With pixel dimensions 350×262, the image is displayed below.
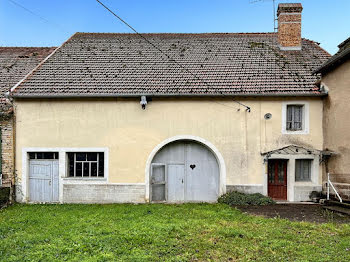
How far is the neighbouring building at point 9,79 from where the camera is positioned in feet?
35.8

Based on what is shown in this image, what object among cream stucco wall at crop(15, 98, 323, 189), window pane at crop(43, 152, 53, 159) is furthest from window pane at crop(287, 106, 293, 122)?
window pane at crop(43, 152, 53, 159)

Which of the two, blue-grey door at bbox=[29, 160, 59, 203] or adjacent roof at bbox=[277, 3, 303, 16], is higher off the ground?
adjacent roof at bbox=[277, 3, 303, 16]

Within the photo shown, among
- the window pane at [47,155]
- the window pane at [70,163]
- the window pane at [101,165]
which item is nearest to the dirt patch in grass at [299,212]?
the window pane at [101,165]

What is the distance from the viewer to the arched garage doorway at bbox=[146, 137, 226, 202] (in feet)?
37.6

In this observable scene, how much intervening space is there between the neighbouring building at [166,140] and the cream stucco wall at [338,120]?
1.26 ft

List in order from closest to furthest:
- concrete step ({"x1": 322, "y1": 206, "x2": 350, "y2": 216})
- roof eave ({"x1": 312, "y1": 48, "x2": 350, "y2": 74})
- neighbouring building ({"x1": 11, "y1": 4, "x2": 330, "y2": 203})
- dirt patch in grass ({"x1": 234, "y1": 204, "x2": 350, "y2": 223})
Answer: dirt patch in grass ({"x1": 234, "y1": 204, "x2": 350, "y2": 223}) → concrete step ({"x1": 322, "y1": 206, "x2": 350, "y2": 216}) → roof eave ({"x1": 312, "y1": 48, "x2": 350, "y2": 74}) → neighbouring building ({"x1": 11, "y1": 4, "x2": 330, "y2": 203})

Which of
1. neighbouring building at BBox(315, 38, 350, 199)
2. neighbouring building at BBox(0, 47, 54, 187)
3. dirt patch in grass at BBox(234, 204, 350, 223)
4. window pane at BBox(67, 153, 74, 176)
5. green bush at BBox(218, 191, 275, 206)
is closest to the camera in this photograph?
dirt patch in grass at BBox(234, 204, 350, 223)

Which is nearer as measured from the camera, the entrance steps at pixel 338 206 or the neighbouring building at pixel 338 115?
the entrance steps at pixel 338 206

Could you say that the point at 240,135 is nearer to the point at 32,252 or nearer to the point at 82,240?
the point at 82,240

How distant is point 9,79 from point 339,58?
13735 mm

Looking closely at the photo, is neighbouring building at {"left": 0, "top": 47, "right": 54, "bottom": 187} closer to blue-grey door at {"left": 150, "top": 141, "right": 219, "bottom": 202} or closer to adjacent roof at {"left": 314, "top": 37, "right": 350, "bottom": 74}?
blue-grey door at {"left": 150, "top": 141, "right": 219, "bottom": 202}

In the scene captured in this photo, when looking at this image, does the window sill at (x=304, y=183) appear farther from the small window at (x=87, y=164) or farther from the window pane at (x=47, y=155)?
the window pane at (x=47, y=155)

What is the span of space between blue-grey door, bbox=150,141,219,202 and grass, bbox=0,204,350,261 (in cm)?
196

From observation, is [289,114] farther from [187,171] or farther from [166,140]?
[166,140]
